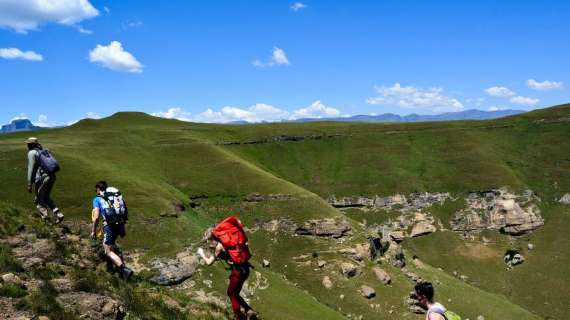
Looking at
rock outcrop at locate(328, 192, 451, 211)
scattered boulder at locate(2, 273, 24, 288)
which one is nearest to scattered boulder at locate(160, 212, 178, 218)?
rock outcrop at locate(328, 192, 451, 211)

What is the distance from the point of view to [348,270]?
106 meters

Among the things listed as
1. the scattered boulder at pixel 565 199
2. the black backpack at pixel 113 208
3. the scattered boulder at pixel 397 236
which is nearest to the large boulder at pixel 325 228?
the scattered boulder at pixel 397 236

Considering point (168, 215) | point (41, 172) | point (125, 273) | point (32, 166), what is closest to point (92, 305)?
point (125, 273)

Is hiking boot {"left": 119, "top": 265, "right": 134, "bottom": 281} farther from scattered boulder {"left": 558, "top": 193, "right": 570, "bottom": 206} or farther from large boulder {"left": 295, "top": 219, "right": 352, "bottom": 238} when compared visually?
scattered boulder {"left": 558, "top": 193, "right": 570, "bottom": 206}

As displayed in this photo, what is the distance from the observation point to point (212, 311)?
74.2 ft

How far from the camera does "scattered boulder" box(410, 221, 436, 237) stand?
153m

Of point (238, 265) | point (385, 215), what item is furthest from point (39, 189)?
point (385, 215)

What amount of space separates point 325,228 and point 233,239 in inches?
4088

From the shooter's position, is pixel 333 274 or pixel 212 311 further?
pixel 333 274

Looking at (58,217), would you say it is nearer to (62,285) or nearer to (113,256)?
(113,256)

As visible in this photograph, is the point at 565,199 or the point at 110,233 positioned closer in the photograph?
the point at 110,233

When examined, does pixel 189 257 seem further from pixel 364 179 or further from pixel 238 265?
pixel 364 179

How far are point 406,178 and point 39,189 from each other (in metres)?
162

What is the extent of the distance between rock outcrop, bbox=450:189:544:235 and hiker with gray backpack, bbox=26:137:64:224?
147 meters
